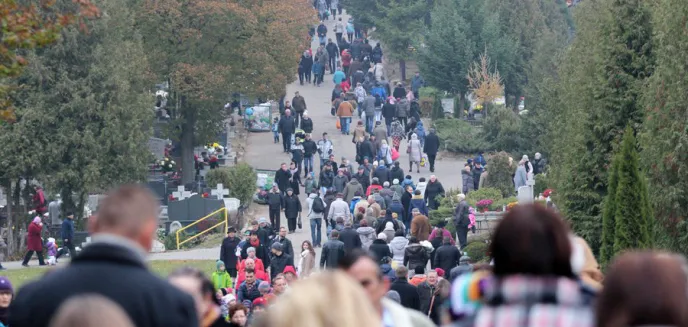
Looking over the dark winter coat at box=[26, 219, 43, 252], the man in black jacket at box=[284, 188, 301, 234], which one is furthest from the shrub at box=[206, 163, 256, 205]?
the dark winter coat at box=[26, 219, 43, 252]

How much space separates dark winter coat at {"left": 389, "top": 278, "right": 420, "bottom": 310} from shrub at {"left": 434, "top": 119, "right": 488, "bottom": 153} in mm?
31423

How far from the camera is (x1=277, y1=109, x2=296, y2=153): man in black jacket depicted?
47.2 metres

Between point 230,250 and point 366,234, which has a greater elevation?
point 366,234

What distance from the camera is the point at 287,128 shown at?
47500mm

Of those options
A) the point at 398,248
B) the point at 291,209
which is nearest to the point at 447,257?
the point at 398,248

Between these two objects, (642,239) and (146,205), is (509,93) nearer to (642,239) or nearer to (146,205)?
(642,239)

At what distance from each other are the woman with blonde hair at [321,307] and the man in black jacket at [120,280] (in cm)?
102

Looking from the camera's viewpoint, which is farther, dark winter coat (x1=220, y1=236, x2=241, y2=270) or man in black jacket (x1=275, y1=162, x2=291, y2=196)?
man in black jacket (x1=275, y1=162, x2=291, y2=196)

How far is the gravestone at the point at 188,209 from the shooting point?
3759 cm

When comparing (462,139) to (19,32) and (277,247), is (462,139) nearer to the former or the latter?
(277,247)

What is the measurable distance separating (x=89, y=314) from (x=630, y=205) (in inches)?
650

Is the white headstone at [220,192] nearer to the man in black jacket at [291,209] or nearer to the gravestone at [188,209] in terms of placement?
the gravestone at [188,209]

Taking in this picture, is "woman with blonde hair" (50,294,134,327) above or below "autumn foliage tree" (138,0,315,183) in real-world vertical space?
below

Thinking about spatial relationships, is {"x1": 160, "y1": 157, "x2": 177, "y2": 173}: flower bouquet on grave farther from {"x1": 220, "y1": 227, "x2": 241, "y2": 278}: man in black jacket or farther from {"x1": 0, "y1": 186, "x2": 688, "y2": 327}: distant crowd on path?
{"x1": 0, "y1": 186, "x2": 688, "y2": 327}: distant crowd on path
